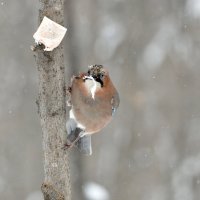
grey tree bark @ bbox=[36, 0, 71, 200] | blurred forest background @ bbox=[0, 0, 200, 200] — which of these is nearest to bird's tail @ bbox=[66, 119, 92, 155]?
grey tree bark @ bbox=[36, 0, 71, 200]

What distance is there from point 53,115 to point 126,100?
22.6ft

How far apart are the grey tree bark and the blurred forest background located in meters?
6.19

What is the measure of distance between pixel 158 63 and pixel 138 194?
2.03 m

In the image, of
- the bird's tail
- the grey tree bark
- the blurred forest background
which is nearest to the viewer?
the grey tree bark

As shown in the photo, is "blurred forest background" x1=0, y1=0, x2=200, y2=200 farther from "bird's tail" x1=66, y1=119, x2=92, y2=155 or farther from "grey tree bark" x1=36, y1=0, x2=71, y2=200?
"grey tree bark" x1=36, y1=0, x2=71, y2=200

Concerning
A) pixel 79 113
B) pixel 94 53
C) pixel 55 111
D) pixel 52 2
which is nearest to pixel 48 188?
pixel 55 111

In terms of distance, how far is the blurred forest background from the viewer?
32.5ft

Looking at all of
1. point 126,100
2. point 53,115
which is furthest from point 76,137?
point 126,100

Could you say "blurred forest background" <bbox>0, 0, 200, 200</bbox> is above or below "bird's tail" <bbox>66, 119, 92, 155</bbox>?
above

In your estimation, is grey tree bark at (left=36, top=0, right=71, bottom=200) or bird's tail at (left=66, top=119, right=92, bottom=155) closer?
grey tree bark at (left=36, top=0, right=71, bottom=200)

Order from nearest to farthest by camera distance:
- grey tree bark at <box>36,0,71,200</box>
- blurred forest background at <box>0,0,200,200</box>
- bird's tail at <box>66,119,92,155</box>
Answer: grey tree bark at <box>36,0,71,200</box> → bird's tail at <box>66,119,92,155</box> → blurred forest background at <box>0,0,200,200</box>

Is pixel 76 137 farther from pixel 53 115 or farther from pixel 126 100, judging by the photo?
pixel 126 100

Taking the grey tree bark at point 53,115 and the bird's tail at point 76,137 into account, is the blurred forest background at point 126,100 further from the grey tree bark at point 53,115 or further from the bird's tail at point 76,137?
the grey tree bark at point 53,115

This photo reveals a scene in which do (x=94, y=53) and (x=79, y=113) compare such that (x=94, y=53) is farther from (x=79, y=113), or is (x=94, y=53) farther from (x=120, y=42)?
(x=79, y=113)
